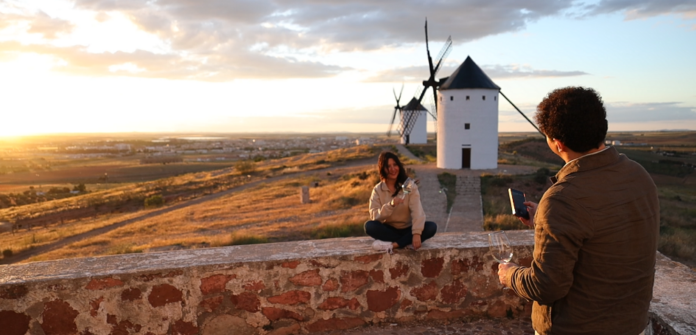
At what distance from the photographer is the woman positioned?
3014 mm

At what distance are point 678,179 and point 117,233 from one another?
37912 mm

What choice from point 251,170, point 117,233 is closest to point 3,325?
point 117,233

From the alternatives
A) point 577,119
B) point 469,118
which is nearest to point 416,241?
point 577,119

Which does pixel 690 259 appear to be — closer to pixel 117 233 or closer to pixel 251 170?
pixel 117 233

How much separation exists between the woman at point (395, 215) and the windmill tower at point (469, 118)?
20.7m

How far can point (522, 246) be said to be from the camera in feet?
10.4

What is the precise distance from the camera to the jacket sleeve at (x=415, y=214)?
9.81ft

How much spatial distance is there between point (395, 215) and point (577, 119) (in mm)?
1842

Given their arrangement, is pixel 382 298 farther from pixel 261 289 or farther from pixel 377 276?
pixel 261 289

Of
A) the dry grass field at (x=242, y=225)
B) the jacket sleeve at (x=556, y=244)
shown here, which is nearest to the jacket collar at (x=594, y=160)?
the jacket sleeve at (x=556, y=244)

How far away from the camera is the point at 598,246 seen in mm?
1442

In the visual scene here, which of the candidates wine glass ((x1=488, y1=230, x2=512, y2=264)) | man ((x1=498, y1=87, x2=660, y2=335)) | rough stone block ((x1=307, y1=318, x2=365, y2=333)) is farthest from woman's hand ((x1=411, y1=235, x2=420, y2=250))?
man ((x1=498, y1=87, x2=660, y2=335))

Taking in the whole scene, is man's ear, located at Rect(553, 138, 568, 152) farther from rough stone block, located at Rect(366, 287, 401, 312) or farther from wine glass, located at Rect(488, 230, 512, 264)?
rough stone block, located at Rect(366, 287, 401, 312)

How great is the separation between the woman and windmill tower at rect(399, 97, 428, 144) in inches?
1757
